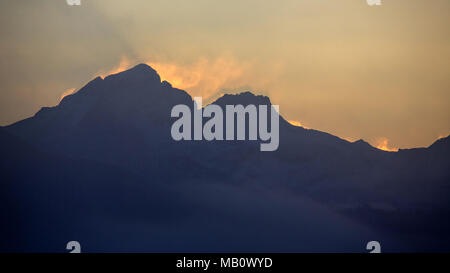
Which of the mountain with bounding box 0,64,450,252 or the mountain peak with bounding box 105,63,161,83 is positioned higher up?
the mountain peak with bounding box 105,63,161,83

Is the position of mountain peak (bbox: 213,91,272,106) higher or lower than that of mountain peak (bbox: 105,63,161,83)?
lower

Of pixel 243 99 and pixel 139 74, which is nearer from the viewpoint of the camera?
pixel 243 99

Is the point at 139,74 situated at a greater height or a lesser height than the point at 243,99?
greater

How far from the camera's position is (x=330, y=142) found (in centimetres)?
1627

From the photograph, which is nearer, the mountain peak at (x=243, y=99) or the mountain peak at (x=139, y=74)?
the mountain peak at (x=243, y=99)

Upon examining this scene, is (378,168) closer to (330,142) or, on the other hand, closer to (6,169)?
(330,142)

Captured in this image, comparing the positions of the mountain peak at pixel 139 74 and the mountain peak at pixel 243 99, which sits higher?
the mountain peak at pixel 139 74

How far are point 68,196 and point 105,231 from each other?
1484 mm

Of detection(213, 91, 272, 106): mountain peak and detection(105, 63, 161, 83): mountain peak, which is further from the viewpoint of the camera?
detection(105, 63, 161, 83): mountain peak

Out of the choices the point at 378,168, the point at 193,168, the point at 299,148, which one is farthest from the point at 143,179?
the point at 378,168

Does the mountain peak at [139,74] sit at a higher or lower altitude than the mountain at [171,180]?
higher
